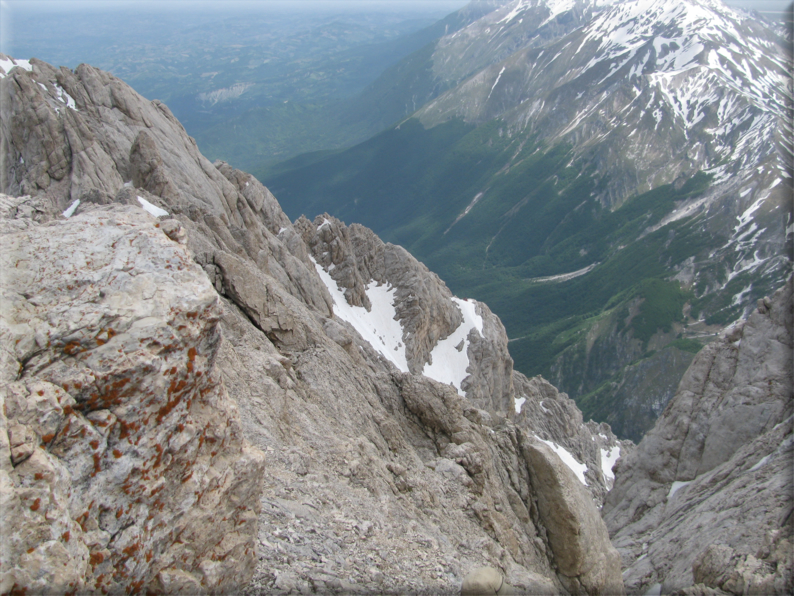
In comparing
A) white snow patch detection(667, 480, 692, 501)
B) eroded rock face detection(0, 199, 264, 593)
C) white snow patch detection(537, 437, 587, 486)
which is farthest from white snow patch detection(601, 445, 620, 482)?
eroded rock face detection(0, 199, 264, 593)

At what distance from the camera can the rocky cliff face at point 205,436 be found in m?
8.88

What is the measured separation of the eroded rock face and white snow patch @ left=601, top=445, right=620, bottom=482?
9151 centimetres

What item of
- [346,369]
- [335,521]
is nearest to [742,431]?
[346,369]

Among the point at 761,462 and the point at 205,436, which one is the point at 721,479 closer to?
the point at 761,462

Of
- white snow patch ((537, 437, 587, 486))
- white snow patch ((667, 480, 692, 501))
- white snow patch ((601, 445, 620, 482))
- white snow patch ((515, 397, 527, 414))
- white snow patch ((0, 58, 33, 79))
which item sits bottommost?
white snow patch ((667, 480, 692, 501))

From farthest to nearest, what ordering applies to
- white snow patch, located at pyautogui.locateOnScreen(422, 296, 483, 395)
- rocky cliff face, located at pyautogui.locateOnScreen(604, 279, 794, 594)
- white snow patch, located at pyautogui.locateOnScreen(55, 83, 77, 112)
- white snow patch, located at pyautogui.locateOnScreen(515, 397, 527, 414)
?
white snow patch, located at pyautogui.locateOnScreen(515, 397, 527, 414) → white snow patch, located at pyautogui.locateOnScreen(422, 296, 483, 395) → white snow patch, located at pyautogui.locateOnScreen(55, 83, 77, 112) → rocky cliff face, located at pyautogui.locateOnScreen(604, 279, 794, 594)

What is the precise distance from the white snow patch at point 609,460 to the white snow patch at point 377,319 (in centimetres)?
4646

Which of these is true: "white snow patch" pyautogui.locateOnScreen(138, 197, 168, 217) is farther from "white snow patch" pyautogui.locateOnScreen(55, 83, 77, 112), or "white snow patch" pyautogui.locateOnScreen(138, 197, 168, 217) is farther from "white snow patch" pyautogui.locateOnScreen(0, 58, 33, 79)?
"white snow patch" pyautogui.locateOnScreen(0, 58, 33, 79)

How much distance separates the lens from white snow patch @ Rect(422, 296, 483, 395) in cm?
7881

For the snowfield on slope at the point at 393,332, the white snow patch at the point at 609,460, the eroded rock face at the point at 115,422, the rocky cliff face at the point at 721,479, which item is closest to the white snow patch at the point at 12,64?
the snowfield on slope at the point at 393,332

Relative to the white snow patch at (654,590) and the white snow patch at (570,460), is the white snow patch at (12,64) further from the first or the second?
the white snow patch at (570,460)

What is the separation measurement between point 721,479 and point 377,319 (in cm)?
4989

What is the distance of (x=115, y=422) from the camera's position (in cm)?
927

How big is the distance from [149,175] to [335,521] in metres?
41.1
